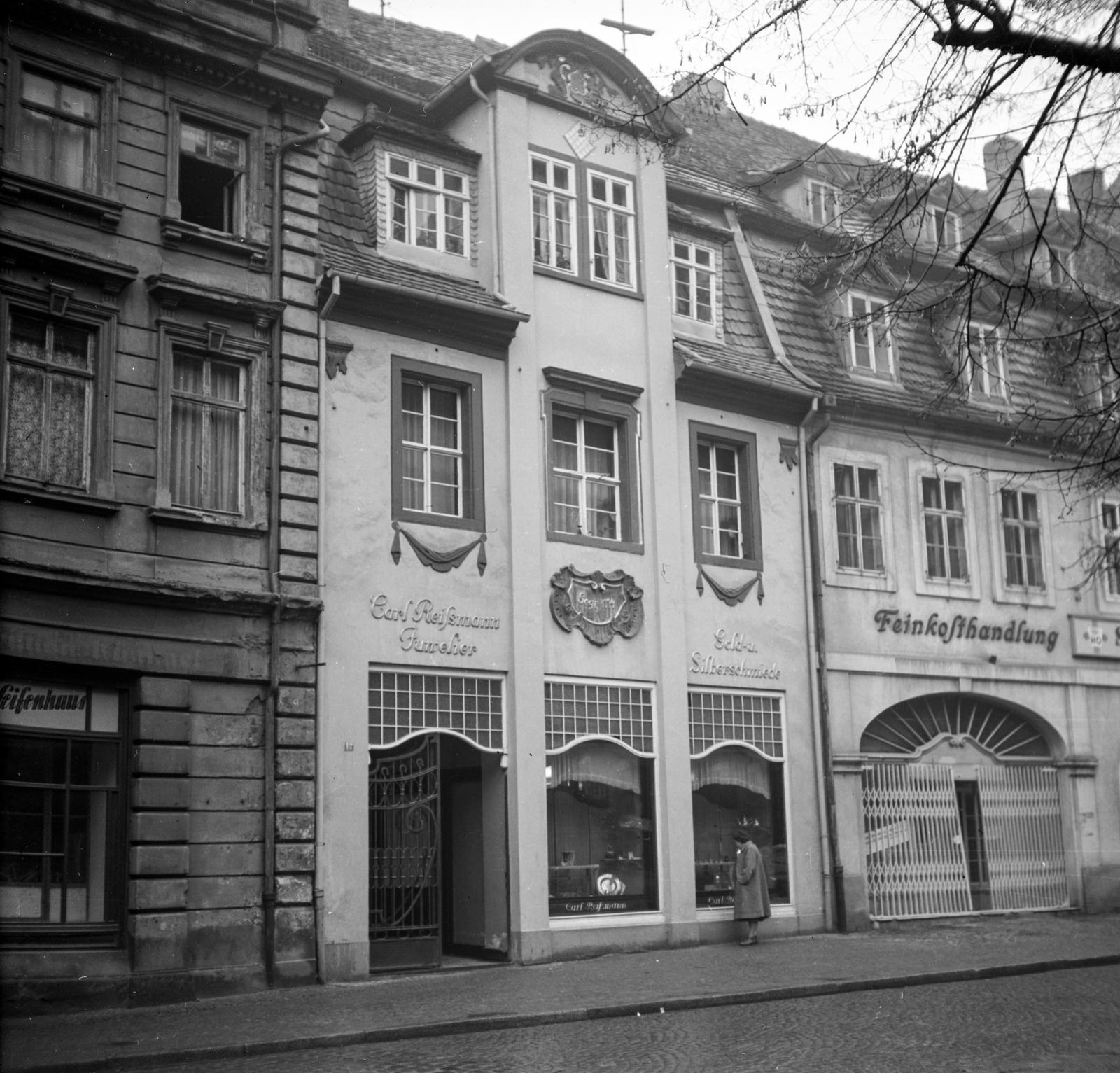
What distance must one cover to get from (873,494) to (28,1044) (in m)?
16.1

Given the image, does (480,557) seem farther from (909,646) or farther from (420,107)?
(909,646)

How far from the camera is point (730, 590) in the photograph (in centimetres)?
2206

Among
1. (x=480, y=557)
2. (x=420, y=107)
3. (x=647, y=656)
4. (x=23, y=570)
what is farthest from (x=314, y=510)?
(x=420, y=107)

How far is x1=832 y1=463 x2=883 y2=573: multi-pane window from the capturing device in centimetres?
2395

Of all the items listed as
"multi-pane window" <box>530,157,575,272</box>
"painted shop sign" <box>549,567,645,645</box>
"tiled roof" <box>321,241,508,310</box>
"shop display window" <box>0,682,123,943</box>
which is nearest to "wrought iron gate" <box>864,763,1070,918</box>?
"painted shop sign" <box>549,567,645,645</box>

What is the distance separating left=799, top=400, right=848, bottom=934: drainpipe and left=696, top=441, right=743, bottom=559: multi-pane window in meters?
1.28

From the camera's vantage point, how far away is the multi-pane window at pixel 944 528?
82.4ft

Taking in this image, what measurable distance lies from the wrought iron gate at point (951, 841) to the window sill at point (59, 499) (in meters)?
12.7

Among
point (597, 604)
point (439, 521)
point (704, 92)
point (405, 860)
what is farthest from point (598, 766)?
point (704, 92)

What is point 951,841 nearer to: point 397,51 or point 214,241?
point 214,241

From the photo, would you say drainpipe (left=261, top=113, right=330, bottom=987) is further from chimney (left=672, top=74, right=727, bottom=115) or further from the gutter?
chimney (left=672, top=74, right=727, bottom=115)

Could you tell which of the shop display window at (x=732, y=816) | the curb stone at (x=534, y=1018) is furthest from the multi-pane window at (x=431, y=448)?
the curb stone at (x=534, y=1018)

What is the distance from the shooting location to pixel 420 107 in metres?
21.4

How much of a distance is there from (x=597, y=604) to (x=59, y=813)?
7745mm
